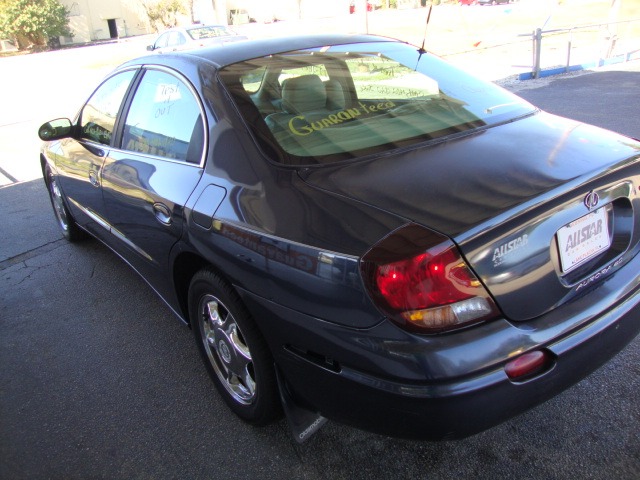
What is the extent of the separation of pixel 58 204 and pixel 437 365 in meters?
4.34

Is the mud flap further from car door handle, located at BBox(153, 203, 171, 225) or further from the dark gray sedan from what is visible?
car door handle, located at BBox(153, 203, 171, 225)

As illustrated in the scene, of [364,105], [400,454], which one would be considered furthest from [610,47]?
[400,454]

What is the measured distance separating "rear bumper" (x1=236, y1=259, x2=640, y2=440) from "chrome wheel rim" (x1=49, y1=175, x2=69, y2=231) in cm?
343

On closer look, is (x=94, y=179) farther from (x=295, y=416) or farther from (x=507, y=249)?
(x=507, y=249)

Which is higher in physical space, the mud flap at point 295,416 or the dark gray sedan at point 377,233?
the dark gray sedan at point 377,233

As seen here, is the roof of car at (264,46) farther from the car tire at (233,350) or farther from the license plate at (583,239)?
the license plate at (583,239)

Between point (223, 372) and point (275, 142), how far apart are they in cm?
117

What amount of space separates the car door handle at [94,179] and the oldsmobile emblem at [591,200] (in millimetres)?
2849

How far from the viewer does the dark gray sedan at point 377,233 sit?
1.62 meters

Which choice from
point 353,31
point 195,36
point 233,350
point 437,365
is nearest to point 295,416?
point 233,350

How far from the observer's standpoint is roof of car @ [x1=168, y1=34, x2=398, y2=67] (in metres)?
2.65

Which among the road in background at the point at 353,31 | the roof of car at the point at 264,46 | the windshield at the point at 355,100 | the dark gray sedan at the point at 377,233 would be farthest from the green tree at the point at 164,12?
the windshield at the point at 355,100

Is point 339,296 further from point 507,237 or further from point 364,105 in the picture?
point 364,105

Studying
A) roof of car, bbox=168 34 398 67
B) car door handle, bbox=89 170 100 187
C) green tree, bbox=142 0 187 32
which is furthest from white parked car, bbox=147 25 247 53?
Result: green tree, bbox=142 0 187 32
